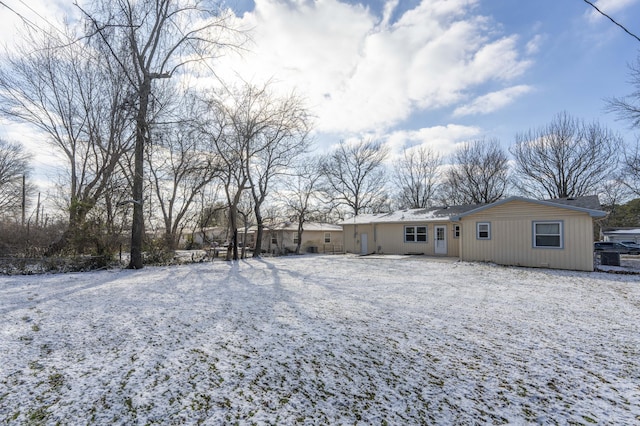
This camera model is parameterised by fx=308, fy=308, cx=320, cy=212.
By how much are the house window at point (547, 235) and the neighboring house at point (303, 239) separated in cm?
1542

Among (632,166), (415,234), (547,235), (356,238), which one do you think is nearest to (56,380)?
(547,235)

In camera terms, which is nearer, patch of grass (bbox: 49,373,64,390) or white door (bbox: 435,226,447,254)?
patch of grass (bbox: 49,373,64,390)

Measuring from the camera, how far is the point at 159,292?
7324mm

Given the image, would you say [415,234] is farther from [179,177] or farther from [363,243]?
[179,177]

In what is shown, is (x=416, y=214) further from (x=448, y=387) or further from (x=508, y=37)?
(x=448, y=387)

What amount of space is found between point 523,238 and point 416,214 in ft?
24.0

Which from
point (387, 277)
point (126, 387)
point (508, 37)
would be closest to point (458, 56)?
point (508, 37)

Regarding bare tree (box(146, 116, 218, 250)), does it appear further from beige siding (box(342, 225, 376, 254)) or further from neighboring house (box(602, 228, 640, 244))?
neighboring house (box(602, 228, 640, 244))

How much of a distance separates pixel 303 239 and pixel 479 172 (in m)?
17.3

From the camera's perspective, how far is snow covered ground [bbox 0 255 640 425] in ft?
8.61

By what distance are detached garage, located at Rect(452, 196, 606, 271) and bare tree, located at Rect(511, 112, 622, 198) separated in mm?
12323

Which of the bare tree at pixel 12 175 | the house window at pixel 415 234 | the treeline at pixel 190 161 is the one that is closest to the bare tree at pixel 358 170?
the treeline at pixel 190 161

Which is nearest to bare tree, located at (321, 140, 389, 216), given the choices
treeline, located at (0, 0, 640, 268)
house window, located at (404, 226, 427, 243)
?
treeline, located at (0, 0, 640, 268)

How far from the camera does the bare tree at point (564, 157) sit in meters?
22.5
